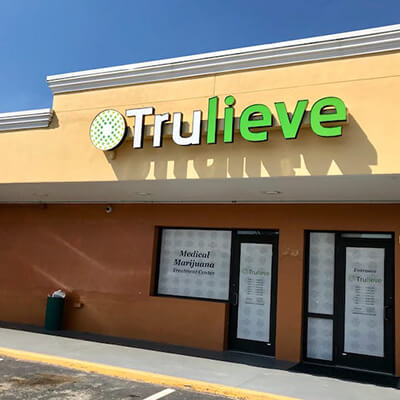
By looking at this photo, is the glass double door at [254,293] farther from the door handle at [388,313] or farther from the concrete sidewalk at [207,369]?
the door handle at [388,313]

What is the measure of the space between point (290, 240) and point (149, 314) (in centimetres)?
386

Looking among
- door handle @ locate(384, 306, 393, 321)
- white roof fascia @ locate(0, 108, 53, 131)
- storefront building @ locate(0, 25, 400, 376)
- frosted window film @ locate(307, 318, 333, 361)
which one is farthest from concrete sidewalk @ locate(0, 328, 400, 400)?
white roof fascia @ locate(0, 108, 53, 131)

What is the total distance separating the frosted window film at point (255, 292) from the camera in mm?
10281

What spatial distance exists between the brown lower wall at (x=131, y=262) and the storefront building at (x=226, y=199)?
→ 36 millimetres

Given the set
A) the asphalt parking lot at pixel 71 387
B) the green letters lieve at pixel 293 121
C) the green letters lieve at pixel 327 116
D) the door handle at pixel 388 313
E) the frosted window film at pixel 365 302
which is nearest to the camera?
the asphalt parking lot at pixel 71 387

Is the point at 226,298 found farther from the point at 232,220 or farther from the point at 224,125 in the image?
the point at 224,125

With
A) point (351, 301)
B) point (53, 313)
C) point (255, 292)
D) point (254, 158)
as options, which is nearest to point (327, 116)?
point (254, 158)

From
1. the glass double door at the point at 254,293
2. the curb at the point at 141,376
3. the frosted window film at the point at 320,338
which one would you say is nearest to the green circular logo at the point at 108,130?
the glass double door at the point at 254,293

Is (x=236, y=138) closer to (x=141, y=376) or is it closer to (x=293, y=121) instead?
(x=293, y=121)

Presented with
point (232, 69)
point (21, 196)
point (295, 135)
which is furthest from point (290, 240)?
point (21, 196)

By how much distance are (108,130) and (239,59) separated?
291 centimetres

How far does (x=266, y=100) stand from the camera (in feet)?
26.7

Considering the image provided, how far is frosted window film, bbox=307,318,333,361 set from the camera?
9.59m

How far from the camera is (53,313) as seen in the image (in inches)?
459
